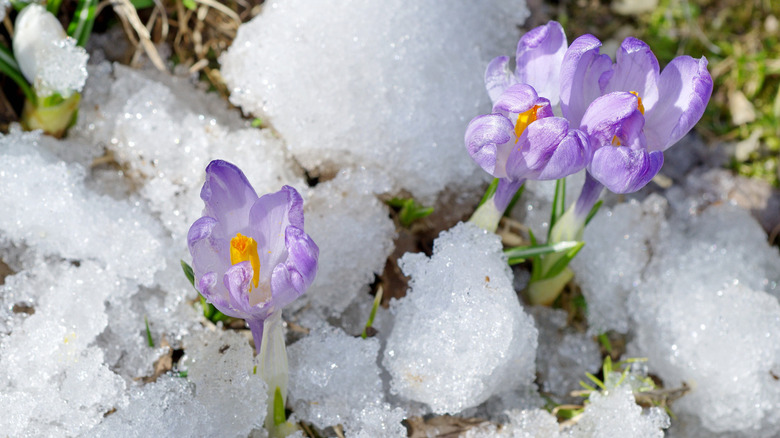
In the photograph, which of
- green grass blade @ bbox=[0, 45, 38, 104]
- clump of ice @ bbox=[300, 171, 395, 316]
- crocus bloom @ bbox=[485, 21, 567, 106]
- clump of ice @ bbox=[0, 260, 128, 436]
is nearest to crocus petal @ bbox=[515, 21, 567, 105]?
crocus bloom @ bbox=[485, 21, 567, 106]

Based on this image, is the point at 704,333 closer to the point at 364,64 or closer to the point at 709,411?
the point at 709,411

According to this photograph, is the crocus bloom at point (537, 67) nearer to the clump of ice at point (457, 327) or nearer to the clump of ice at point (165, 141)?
the clump of ice at point (457, 327)

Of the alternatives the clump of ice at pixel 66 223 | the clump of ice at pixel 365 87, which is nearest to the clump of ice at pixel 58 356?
the clump of ice at pixel 66 223

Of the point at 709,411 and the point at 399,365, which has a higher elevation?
the point at 399,365

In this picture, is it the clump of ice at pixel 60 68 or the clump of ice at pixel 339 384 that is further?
the clump of ice at pixel 60 68

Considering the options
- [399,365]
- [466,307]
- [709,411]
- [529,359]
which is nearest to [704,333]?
[709,411]

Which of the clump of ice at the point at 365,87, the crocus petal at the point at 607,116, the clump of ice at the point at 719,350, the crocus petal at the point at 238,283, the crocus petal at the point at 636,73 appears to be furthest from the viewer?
the clump of ice at the point at 365,87

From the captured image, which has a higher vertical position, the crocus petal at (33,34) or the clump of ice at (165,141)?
the crocus petal at (33,34)
